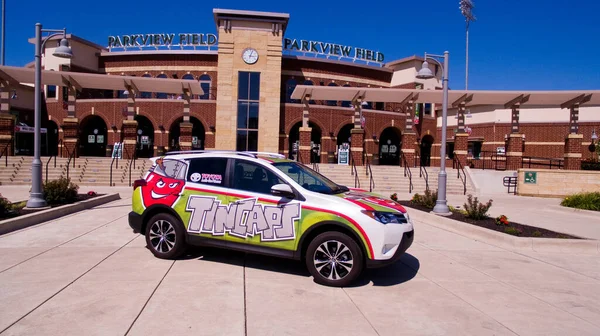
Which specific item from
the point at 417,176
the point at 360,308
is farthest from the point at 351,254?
the point at 417,176

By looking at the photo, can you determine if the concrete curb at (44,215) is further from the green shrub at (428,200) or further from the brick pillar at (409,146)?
the brick pillar at (409,146)

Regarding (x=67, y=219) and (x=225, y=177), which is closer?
(x=225, y=177)

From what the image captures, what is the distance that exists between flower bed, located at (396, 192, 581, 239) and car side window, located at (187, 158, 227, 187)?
642cm

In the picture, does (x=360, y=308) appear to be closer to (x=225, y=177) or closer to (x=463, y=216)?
(x=225, y=177)

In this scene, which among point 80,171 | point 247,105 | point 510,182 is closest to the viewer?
point 80,171

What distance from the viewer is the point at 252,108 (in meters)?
31.6

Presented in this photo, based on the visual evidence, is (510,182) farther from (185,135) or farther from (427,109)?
(427,109)

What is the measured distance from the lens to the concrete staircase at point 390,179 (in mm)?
20438

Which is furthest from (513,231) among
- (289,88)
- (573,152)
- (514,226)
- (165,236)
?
(289,88)

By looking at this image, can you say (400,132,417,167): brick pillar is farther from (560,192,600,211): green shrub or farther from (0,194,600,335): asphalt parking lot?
(0,194,600,335): asphalt parking lot

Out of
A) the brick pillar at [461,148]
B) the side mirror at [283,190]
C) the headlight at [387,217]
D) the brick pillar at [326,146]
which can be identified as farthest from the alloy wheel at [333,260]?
the brick pillar at [326,146]

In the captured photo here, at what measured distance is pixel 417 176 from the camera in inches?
885

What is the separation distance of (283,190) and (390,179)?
56.4 feet

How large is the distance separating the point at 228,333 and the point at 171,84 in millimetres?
23765
